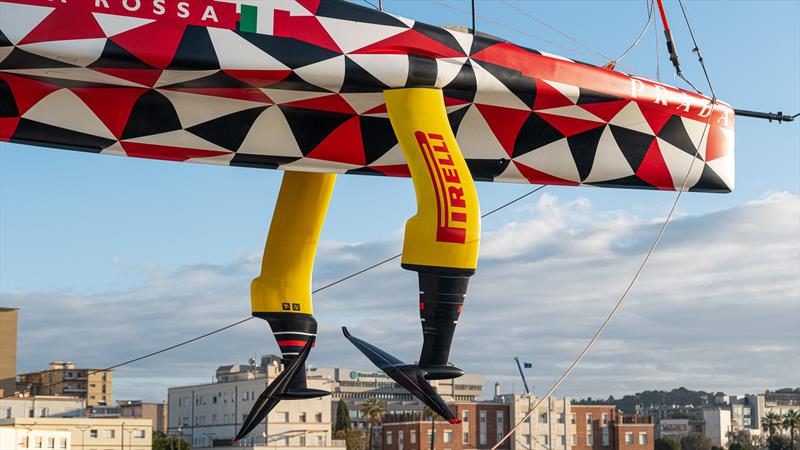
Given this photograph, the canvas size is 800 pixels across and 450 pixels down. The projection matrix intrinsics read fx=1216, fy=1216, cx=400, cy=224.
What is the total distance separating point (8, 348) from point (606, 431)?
39.2m

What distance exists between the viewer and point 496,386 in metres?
93.6

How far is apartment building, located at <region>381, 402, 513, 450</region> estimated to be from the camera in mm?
70125

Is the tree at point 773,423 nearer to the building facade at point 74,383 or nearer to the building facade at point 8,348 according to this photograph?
the building facade at point 74,383

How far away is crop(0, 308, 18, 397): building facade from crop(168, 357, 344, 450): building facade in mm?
11114

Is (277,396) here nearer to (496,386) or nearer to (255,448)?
(255,448)

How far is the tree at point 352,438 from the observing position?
254 ft

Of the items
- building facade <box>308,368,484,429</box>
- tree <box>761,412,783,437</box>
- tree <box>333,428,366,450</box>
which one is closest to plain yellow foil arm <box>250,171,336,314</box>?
tree <box>333,428,366,450</box>

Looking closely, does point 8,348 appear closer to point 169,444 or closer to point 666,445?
point 169,444

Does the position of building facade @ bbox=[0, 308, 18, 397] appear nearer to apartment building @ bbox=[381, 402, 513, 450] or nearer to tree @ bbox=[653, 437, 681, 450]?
apartment building @ bbox=[381, 402, 513, 450]

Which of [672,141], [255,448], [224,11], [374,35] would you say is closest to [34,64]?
[224,11]

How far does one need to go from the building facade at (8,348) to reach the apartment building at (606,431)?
119 feet

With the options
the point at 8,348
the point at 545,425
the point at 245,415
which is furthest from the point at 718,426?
the point at 8,348

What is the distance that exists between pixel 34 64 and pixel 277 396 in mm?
2877

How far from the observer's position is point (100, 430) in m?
64.5
